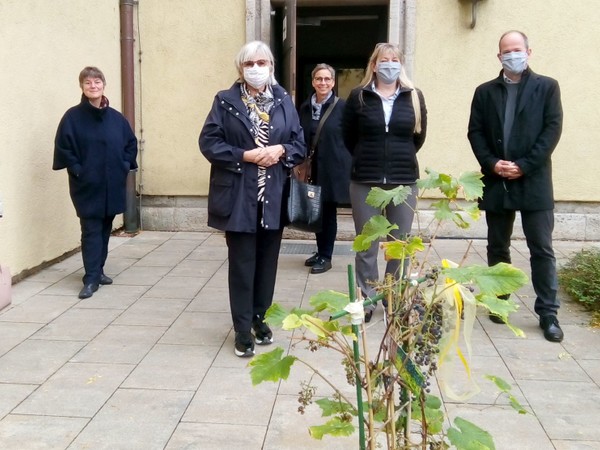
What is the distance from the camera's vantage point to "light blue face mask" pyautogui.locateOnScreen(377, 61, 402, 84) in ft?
15.1

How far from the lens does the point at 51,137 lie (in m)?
6.24

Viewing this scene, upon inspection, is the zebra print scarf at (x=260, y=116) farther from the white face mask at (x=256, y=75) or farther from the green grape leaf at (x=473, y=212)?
the green grape leaf at (x=473, y=212)

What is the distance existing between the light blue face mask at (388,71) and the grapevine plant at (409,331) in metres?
2.60

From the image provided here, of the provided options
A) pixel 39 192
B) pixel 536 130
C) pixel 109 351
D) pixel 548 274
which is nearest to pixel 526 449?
pixel 548 274

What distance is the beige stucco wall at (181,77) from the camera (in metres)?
7.78

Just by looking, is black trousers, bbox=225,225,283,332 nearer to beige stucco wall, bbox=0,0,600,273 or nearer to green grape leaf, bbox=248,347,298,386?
green grape leaf, bbox=248,347,298,386

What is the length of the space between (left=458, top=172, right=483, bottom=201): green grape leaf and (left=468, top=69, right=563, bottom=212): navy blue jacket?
2.49 meters

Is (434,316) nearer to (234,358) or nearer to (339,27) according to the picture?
(234,358)

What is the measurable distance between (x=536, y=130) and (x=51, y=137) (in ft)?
13.7

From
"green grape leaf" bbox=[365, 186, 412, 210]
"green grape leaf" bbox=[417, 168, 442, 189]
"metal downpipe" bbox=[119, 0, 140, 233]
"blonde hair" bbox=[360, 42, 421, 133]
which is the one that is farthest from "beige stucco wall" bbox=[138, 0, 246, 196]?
"green grape leaf" bbox=[417, 168, 442, 189]

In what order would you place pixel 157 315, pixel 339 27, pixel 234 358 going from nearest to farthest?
pixel 234 358
pixel 157 315
pixel 339 27

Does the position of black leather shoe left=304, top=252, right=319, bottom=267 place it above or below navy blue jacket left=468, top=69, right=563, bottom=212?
below

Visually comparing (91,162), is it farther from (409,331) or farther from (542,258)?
(409,331)

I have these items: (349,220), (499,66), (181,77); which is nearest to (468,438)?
(349,220)
